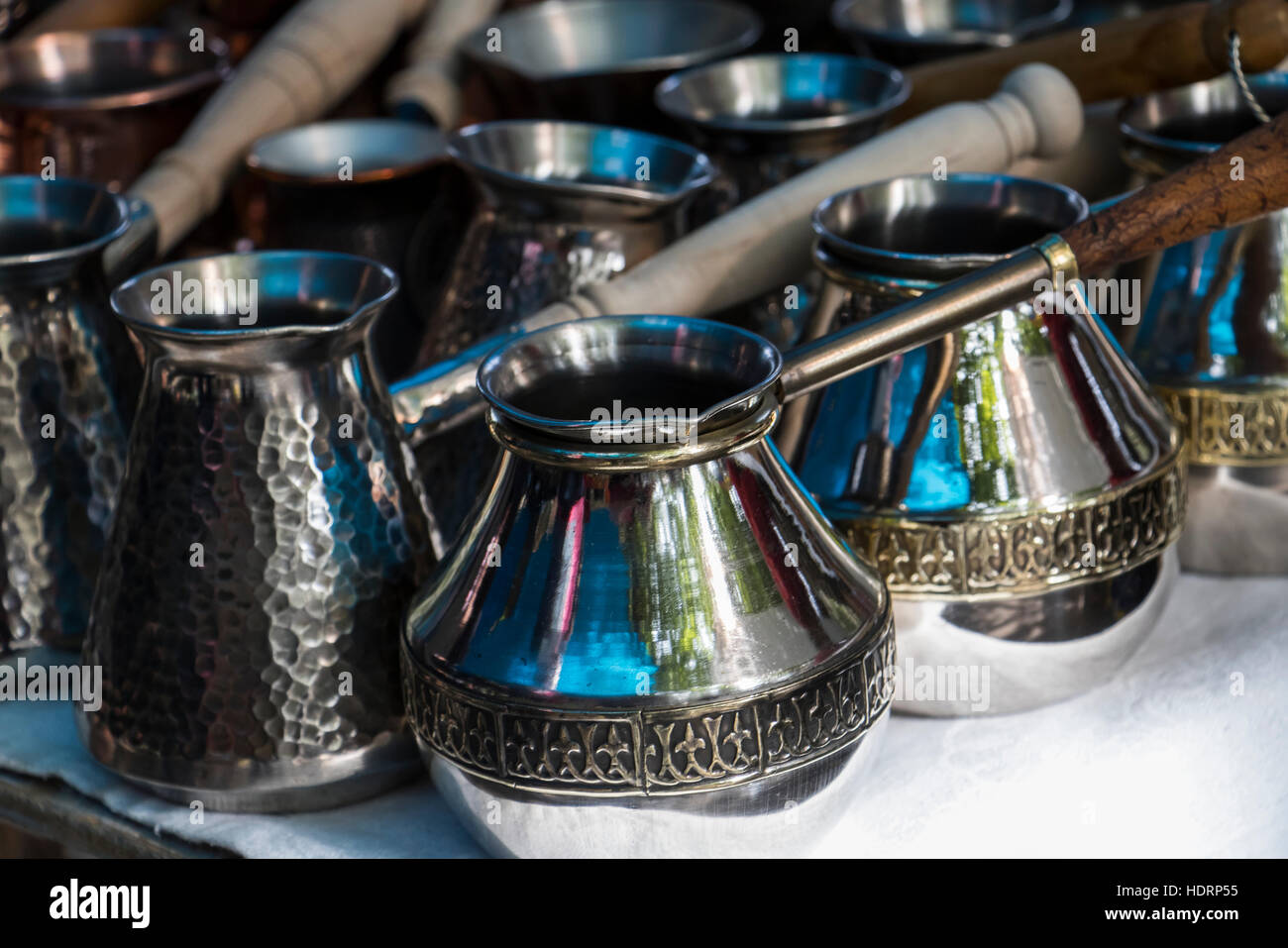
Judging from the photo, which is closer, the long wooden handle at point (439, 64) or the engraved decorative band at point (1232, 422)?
the engraved decorative band at point (1232, 422)

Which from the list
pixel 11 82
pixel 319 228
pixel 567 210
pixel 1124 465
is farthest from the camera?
pixel 11 82

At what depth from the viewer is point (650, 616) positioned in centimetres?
59

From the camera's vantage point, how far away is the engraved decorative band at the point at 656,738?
23.1 inches

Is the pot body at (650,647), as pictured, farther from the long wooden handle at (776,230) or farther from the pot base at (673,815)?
the long wooden handle at (776,230)

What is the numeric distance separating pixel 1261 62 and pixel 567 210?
38 centimetres

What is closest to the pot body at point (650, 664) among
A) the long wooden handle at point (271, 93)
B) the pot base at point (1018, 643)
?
the pot base at point (1018, 643)

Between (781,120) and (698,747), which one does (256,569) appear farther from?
(781,120)

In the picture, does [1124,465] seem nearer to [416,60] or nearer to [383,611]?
[383,611]

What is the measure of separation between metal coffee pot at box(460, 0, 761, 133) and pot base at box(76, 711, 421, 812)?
0.53 meters

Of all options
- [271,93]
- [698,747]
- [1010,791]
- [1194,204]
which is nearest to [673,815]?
[698,747]

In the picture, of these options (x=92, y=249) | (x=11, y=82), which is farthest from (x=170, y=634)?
(x=11, y=82)

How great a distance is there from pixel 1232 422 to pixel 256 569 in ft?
1.63

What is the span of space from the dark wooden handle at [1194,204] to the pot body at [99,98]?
657mm

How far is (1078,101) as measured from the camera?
0.92m
